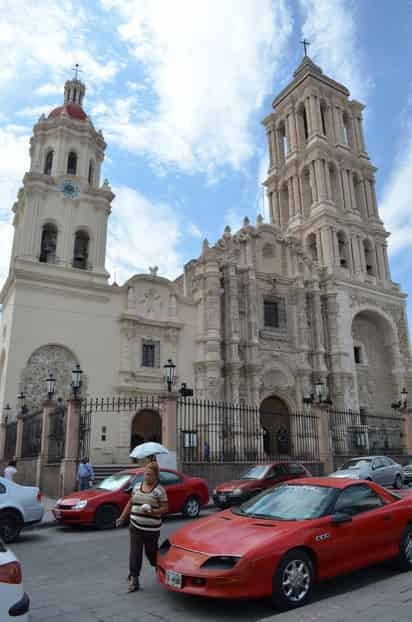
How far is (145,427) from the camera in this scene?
1011 inches

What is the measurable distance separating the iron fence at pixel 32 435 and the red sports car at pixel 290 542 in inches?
537

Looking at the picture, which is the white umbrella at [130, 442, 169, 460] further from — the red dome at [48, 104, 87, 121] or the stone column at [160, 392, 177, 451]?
the red dome at [48, 104, 87, 121]

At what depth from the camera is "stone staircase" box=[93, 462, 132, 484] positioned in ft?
65.5

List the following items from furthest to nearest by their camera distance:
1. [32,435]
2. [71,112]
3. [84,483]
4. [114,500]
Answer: [71,112], [32,435], [84,483], [114,500]

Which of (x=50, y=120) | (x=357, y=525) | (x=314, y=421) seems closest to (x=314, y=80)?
(x=50, y=120)

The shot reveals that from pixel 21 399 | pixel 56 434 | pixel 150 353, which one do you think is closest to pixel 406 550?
pixel 56 434

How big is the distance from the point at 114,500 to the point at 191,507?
7.27ft

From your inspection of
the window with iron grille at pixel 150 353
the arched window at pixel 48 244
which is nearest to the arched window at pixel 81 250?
the arched window at pixel 48 244

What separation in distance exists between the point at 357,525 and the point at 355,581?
73 centimetres

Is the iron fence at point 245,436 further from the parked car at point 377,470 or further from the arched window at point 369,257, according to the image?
the arched window at point 369,257

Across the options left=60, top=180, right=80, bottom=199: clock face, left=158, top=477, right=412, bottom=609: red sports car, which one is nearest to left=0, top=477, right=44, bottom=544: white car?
left=158, top=477, right=412, bottom=609: red sports car

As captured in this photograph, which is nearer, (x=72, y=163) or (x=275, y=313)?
(x=72, y=163)

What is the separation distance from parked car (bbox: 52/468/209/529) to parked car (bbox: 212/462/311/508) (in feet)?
3.58

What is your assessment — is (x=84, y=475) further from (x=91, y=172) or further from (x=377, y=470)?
(x=91, y=172)
